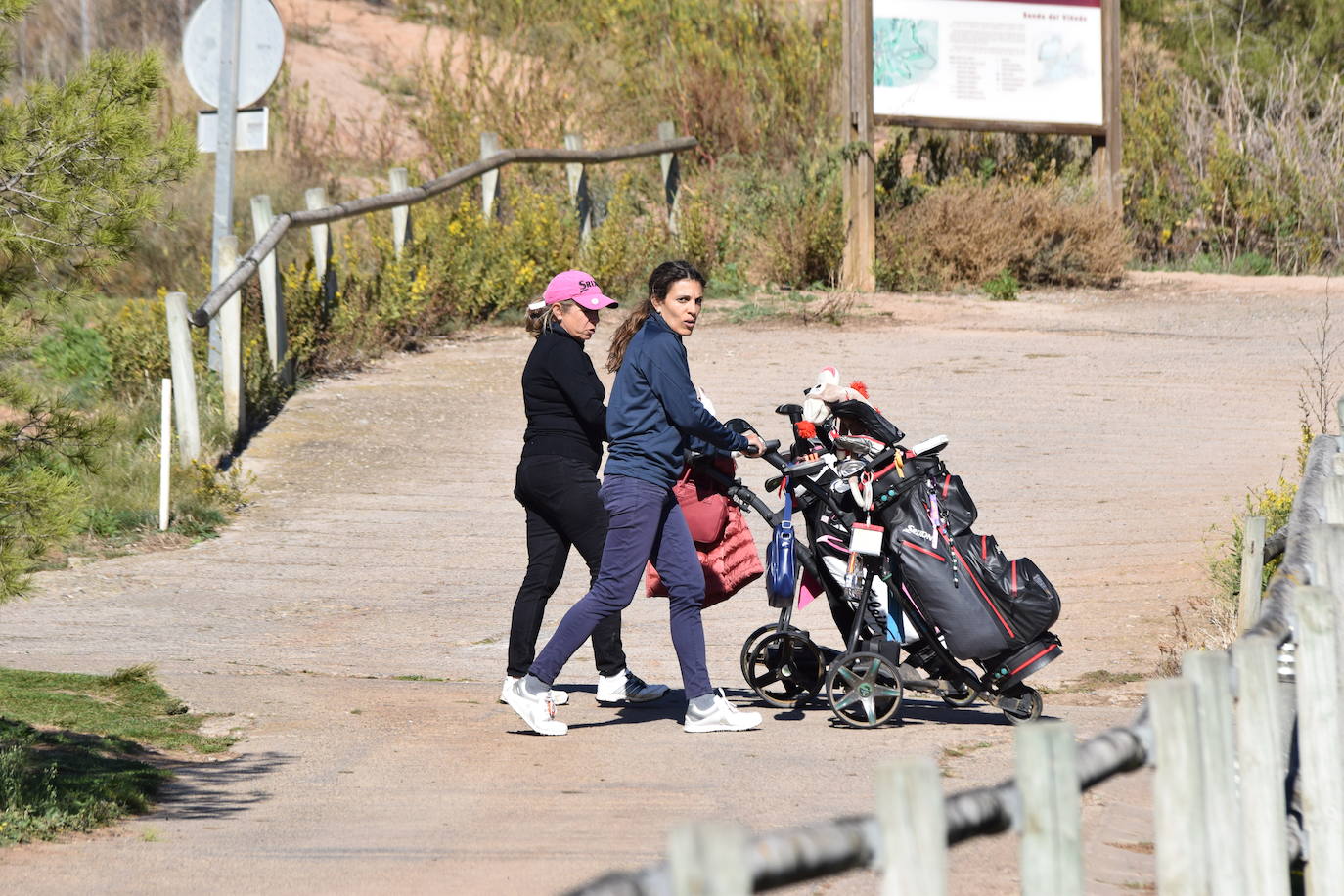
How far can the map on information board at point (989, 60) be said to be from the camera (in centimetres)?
1733

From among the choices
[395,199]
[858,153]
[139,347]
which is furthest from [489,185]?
[139,347]

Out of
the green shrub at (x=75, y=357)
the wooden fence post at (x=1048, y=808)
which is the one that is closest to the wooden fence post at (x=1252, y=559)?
the wooden fence post at (x=1048, y=808)

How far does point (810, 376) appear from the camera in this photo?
14039 mm

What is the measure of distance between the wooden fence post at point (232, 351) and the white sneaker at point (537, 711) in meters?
5.92

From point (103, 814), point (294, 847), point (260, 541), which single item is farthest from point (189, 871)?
point (260, 541)

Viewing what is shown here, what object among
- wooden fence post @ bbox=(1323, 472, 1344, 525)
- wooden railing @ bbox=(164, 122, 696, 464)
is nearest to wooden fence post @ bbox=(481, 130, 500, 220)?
wooden railing @ bbox=(164, 122, 696, 464)

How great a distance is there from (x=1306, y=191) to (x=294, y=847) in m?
16.4

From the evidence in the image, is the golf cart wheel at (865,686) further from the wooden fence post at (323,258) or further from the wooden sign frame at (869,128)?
the wooden sign frame at (869,128)

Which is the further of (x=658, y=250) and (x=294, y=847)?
(x=658, y=250)

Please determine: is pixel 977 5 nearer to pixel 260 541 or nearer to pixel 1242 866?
pixel 260 541

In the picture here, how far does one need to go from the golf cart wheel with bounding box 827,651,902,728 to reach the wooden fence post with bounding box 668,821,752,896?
457 cm

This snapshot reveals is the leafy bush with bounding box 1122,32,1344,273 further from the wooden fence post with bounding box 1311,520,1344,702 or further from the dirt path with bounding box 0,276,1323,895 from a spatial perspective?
the wooden fence post with bounding box 1311,520,1344,702

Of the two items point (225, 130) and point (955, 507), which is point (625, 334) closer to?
point (955, 507)

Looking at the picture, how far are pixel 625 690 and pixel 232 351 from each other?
18.4 ft
